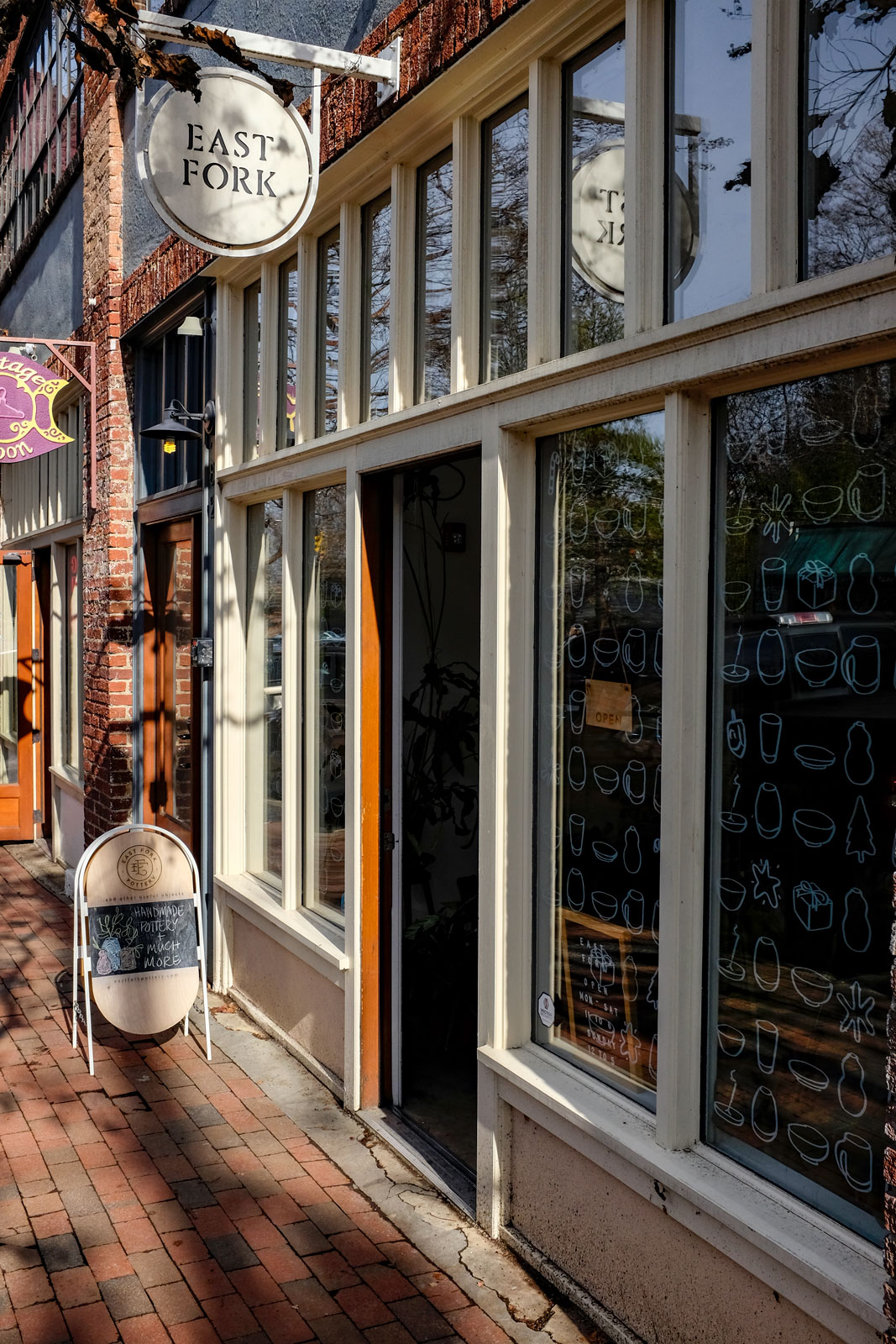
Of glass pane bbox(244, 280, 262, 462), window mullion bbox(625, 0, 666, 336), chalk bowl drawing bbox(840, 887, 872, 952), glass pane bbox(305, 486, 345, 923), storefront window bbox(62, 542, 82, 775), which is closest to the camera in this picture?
chalk bowl drawing bbox(840, 887, 872, 952)

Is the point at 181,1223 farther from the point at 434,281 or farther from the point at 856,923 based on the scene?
the point at 434,281

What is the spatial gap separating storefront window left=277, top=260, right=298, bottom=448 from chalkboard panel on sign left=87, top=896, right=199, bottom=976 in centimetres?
223

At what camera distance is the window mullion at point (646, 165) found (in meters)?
3.16

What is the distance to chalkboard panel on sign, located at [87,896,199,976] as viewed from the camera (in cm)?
554

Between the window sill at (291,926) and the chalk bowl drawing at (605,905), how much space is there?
1.62 m

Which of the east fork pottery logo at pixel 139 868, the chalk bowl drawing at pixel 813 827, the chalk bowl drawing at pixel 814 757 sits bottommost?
the east fork pottery logo at pixel 139 868

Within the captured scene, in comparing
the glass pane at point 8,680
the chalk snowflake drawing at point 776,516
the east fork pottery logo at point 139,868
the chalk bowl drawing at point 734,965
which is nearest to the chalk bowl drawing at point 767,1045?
the chalk bowl drawing at point 734,965

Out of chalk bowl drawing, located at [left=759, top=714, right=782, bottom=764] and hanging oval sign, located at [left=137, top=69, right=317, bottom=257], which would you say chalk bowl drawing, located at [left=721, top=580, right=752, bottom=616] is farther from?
hanging oval sign, located at [left=137, top=69, right=317, bottom=257]

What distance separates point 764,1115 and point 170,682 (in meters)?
5.49

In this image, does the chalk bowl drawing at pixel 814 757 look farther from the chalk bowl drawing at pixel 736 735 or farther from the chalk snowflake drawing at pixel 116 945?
the chalk snowflake drawing at pixel 116 945

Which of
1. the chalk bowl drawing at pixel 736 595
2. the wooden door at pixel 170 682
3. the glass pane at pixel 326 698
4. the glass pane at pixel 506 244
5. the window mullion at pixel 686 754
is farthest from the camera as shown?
the wooden door at pixel 170 682

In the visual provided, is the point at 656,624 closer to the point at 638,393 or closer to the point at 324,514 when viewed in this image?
the point at 638,393

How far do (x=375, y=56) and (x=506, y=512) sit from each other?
5.95 feet

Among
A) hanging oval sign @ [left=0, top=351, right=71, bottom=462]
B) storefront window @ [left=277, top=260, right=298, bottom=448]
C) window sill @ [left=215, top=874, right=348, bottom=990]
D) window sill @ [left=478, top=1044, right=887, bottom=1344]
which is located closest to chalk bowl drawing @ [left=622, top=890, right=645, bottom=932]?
window sill @ [left=478, top=1044, right=887, bottom=1344]
